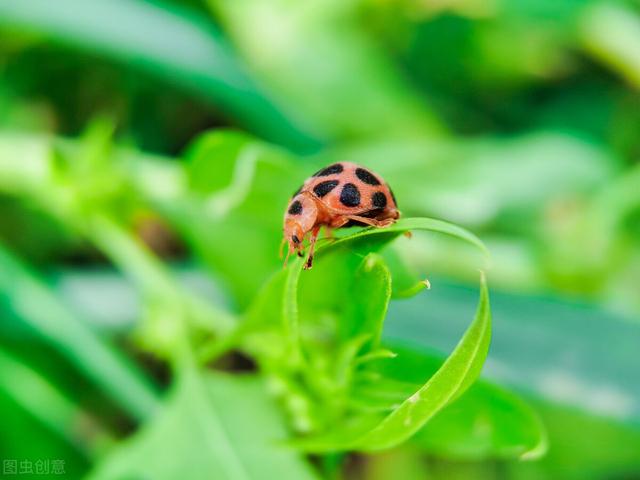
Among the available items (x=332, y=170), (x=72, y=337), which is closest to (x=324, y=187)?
(x=332, y=170)

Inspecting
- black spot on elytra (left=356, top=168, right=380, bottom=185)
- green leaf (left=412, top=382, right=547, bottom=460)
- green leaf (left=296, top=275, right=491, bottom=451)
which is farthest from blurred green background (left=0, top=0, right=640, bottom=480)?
black spot on elytra (left=356, top=168, right=380, bottom=185)

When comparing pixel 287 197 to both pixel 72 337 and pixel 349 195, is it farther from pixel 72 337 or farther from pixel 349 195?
pixel 72 337

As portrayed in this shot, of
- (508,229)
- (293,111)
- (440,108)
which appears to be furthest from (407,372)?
(440,108)

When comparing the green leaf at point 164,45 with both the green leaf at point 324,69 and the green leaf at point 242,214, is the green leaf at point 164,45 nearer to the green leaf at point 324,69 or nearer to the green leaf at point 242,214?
the green leaf at point 324,69

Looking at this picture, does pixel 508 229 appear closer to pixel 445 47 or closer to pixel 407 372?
pixel 445 47

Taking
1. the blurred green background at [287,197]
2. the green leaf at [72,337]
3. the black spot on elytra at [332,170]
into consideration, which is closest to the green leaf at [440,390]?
the blurred green background at [287,197]

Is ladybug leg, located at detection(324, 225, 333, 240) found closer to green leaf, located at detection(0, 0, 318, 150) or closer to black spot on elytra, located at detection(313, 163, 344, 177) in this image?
black spot on elytra, located at detection(313, 163, 344, 177)

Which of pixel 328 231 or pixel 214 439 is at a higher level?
pixel 328 231
